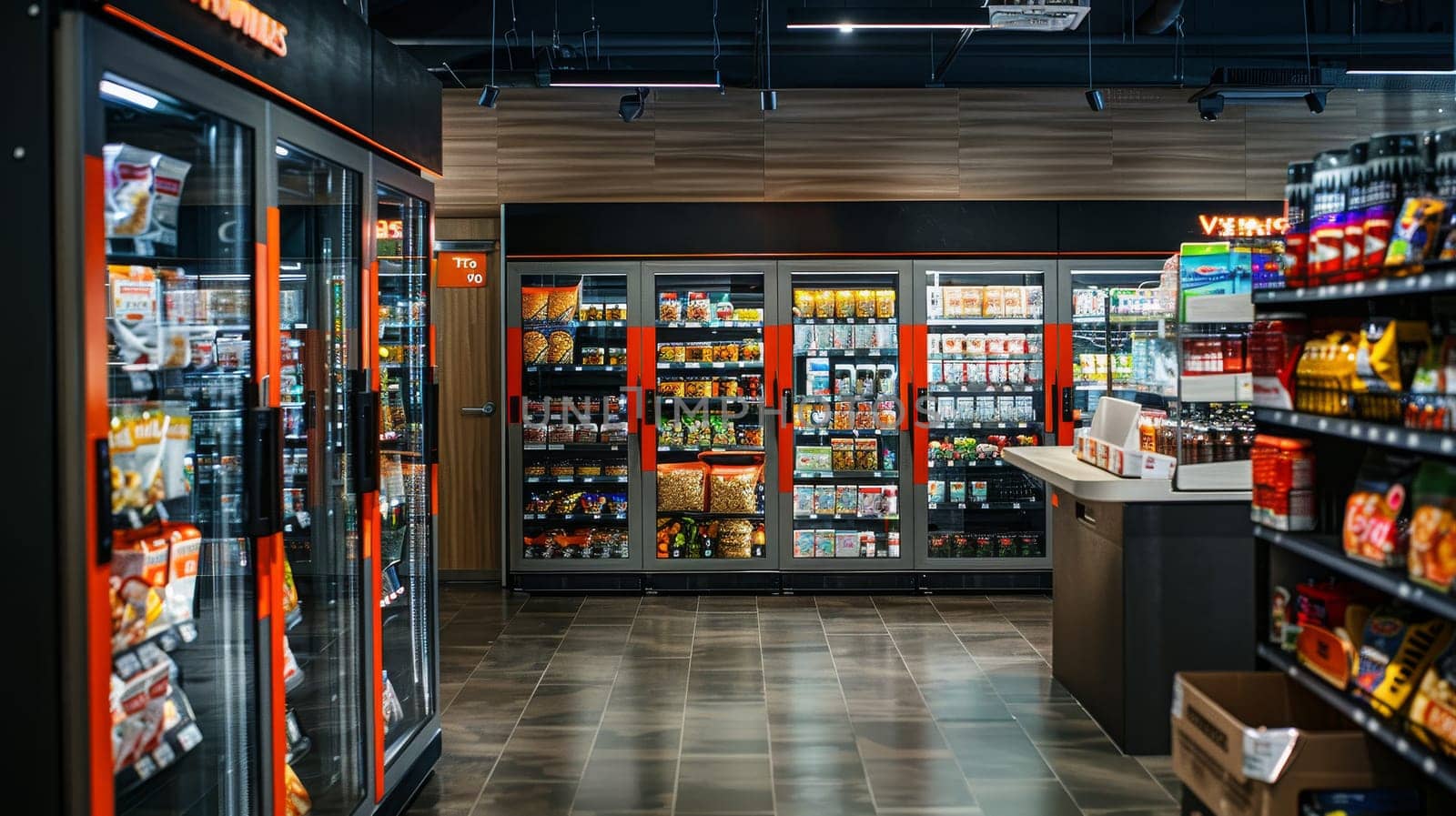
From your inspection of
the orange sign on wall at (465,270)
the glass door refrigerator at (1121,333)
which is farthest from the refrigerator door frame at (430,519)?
the orange sign on wall at (465,270)

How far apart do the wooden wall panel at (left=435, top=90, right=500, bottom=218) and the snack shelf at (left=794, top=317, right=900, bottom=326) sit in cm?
233

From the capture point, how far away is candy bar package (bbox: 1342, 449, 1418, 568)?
2617 millimetres

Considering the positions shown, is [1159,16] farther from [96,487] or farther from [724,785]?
[96,487]

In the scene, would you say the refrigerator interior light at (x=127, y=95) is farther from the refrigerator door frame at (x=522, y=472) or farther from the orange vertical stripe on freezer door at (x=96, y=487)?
the refrigerator door frame at (x=522, y=472)

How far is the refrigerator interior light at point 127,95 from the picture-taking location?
2248mm

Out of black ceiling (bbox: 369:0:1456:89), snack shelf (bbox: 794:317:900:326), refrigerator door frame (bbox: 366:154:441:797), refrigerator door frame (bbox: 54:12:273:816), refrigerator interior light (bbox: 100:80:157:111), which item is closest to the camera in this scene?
refrigerator door frame (bbox: 54:12:273:816)

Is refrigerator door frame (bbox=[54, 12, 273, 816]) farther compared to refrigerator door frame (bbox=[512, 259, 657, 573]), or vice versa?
refrigerator door frame (bbox=[512, 259, 657, 573])

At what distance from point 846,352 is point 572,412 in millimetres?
1975

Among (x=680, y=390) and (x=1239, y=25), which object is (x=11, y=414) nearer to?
(x=680, y=390)

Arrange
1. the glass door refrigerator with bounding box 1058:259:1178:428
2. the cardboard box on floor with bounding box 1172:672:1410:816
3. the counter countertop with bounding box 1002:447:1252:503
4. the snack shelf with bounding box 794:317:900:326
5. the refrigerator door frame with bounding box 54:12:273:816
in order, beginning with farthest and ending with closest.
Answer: the snack shelf with bounding box 794:317:900:326 < the glass door refrigerator with bounding box 1058:259:1178:428 < the counter countertop with bounding box 1002:447:1252:503 < the cardboard box on floor with bounding box 1172:672:1410:816 < the refrigerator door frame with bounding box 54:12:273:816

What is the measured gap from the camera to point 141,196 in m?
2.46

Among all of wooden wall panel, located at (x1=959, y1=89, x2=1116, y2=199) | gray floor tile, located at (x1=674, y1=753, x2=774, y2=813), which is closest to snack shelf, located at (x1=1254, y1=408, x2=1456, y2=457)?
gray floor tile, located at (x1=674, y1=753, x2=774, y2=813)

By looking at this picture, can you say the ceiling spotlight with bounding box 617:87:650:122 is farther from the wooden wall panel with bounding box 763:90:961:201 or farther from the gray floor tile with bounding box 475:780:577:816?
the gray floor tile with bounding box 475:780:577:816

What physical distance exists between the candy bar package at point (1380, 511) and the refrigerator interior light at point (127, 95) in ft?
9.89
